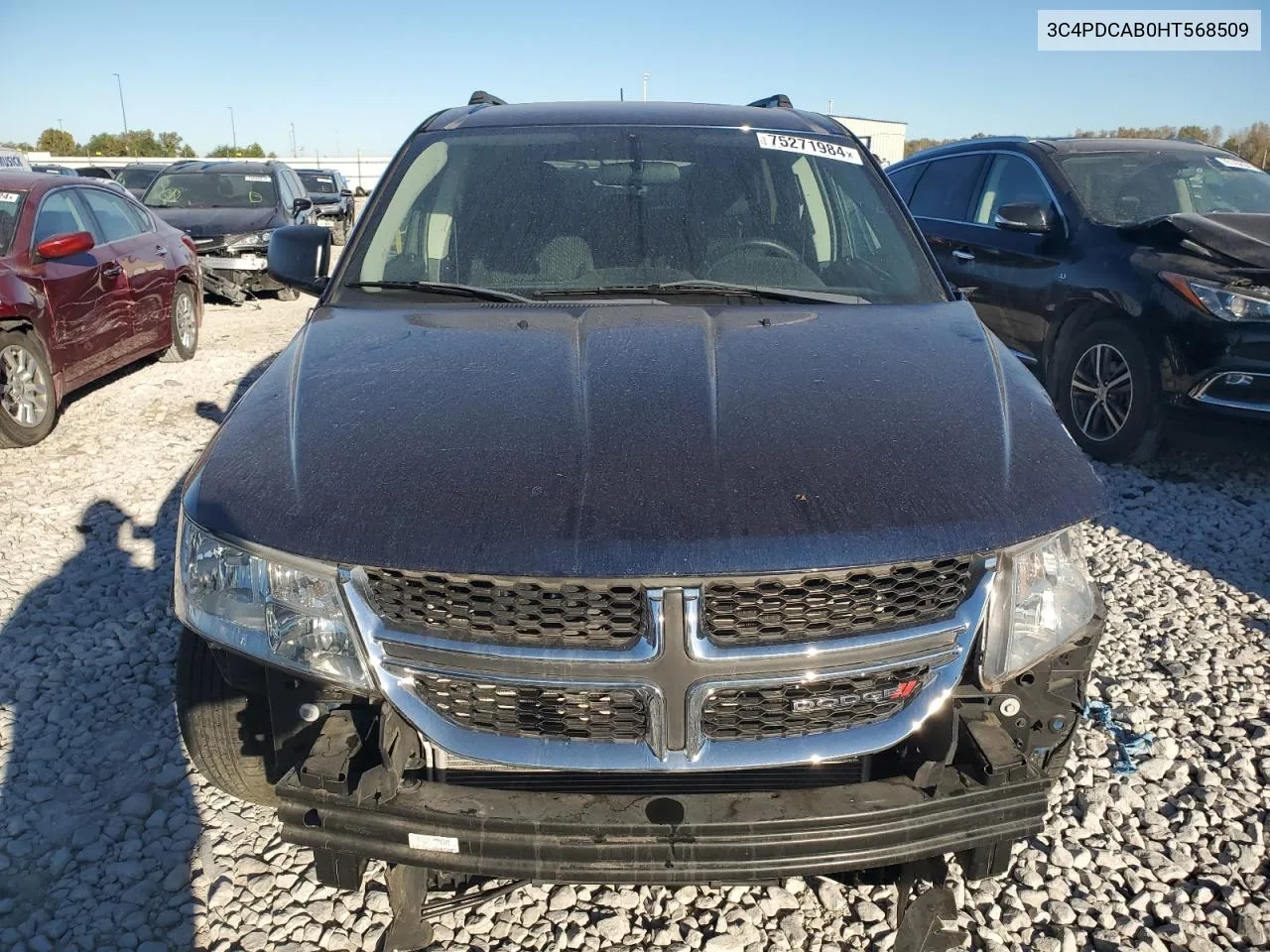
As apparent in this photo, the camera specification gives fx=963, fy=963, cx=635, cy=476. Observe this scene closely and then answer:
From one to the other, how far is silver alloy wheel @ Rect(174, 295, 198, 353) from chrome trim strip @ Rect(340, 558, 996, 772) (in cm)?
789

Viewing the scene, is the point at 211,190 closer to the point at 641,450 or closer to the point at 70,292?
the point at 70,292

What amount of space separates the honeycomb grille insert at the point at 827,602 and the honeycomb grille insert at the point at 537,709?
0.75 ft

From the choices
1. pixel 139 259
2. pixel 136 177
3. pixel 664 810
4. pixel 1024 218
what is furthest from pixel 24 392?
pixel 136 177

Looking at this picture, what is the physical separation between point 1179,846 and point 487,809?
1982 mm

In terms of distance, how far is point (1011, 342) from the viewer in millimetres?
6461

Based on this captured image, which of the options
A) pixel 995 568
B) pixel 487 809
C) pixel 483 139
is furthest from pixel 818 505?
pixel 483 139

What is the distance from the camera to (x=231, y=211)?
12.2 metres

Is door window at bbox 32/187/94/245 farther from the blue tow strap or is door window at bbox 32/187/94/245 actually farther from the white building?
the white building

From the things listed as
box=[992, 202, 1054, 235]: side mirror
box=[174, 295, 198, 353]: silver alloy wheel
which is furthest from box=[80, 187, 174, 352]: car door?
box=[992, 202, 1054, 235]: side mirror

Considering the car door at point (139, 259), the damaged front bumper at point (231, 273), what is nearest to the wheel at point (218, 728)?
the car door at point (139, 259)

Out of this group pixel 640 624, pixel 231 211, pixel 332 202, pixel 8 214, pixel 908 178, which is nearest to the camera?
pixel 640 624

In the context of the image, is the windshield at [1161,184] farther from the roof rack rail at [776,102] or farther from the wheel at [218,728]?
the wheel at [218,728]

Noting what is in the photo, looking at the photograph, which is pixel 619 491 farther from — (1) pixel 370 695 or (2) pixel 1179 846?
(2) pixel 1179 846

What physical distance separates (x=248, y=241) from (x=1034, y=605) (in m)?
11.6
